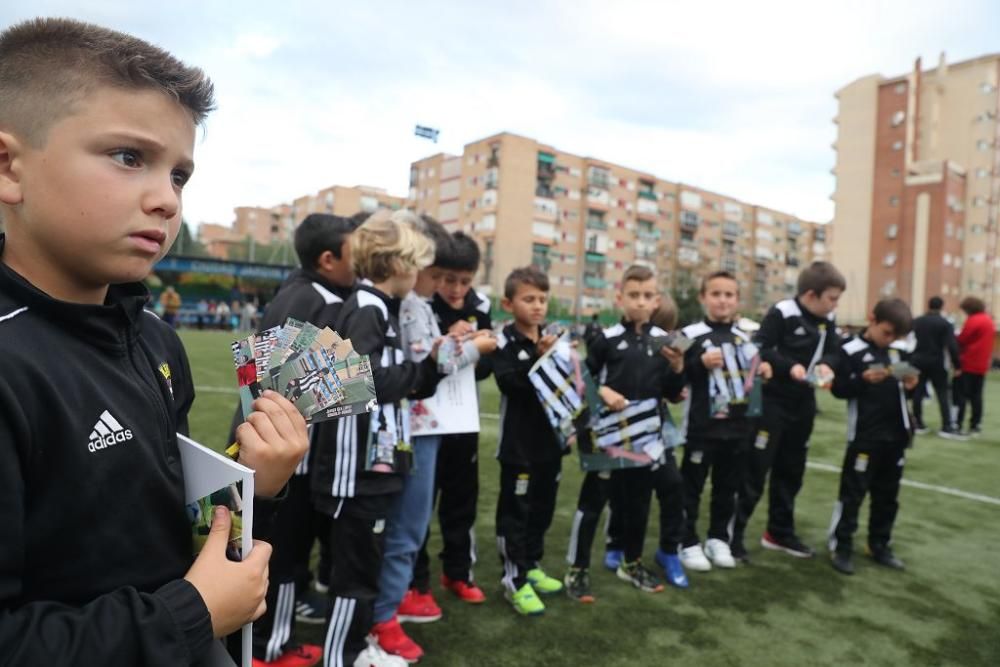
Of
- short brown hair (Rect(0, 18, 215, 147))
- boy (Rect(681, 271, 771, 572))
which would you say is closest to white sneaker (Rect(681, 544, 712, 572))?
boy (Rect(681, 271, 771, 572))

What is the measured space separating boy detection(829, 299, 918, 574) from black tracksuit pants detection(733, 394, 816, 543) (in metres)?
0.27

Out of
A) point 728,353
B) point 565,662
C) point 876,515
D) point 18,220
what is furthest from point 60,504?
point 876,515

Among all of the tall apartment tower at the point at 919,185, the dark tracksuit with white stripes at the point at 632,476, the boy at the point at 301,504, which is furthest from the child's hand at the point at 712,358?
the tall apartment tower at the point at 919,185

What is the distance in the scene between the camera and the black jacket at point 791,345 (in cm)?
450

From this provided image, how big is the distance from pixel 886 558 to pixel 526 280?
9.95 ft

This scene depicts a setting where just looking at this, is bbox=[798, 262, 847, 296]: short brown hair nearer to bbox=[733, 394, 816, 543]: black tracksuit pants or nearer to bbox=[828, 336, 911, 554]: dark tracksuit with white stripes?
bbox=[828, 336, 911, 554]: dark tracksuit with white stripes

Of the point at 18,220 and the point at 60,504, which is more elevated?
the point at 18,220

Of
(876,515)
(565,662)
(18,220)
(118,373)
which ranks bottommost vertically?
(565,662)

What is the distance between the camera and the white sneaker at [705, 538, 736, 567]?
4.14 m

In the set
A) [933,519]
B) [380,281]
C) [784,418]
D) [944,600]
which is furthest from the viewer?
[933,519]

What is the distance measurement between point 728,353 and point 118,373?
3.77 meters

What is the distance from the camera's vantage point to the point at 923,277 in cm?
4797

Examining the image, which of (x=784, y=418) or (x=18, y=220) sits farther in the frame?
(x=784, y=418)

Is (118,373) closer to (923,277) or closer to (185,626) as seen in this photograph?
(185,626)
